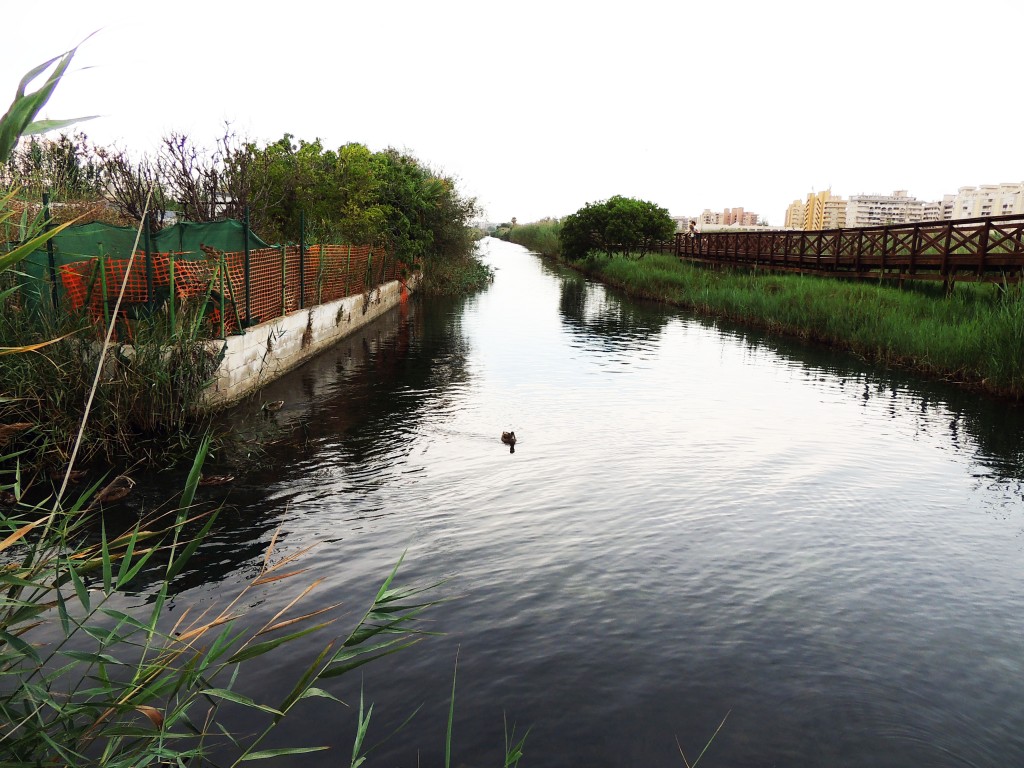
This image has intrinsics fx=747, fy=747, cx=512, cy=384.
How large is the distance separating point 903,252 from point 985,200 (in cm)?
14530

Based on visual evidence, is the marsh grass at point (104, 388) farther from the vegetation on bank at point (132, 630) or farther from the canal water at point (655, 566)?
the canal water at point (655, 566)

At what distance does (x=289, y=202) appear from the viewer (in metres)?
25.8

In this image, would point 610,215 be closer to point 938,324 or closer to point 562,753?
point 938,324

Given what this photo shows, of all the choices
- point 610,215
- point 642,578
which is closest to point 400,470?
point 642,578

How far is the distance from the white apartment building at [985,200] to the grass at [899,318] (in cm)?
13073

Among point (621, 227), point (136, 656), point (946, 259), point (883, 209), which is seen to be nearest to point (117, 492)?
point (136, 656)

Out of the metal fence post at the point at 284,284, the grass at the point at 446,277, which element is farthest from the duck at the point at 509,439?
the grass at the point at 446,277

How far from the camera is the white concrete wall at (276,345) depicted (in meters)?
11.2

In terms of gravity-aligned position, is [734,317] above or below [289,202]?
below

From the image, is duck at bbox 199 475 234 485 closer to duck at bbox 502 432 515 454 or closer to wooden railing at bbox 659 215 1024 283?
duck at bbox 502 432 515 454

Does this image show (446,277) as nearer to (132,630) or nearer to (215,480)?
(215,480)

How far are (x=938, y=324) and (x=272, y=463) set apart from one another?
15252mm

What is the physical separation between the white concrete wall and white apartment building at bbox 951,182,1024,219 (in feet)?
473

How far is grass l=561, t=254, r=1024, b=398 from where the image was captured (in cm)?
1410
